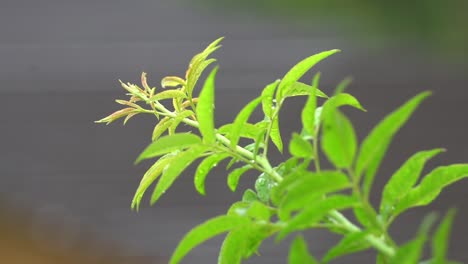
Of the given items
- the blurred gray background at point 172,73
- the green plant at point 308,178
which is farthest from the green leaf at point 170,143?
the blurred gray background at point 172,73

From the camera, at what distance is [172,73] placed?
2.77 m

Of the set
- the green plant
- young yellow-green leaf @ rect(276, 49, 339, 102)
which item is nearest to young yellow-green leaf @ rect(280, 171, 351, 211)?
the green plant

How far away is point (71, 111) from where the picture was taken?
9.45 feet

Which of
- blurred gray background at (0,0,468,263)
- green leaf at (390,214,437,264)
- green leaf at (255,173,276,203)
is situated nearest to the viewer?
green leaf at (390,214,437,264)

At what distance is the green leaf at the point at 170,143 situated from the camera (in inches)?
11.9

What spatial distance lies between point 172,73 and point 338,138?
2551 millimetres

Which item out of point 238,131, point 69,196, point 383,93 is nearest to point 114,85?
point 69,196

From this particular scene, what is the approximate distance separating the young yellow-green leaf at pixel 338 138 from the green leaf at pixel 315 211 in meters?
0.02

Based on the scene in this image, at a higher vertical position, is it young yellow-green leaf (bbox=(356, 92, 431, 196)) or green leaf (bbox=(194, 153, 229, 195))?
green leaf (bbox=(194, 153, 229, 195))

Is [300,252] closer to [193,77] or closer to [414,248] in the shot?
[414,248]

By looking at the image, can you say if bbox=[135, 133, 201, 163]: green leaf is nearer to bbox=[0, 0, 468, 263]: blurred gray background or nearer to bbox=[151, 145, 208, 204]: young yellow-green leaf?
bbox=[151, 145, 208, 204]: young yellow-green leaf

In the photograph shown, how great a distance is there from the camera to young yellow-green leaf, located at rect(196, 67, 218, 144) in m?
0.30

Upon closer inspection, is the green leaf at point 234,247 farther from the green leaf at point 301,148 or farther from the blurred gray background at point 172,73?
the blurred gray background at point 172,73

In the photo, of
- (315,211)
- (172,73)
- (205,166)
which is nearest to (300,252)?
(315,211)
